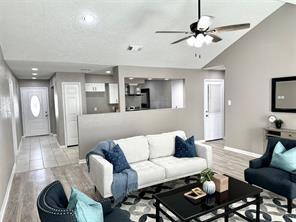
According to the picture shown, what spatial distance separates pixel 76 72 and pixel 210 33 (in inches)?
200

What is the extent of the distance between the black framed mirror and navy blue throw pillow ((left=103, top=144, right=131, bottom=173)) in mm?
3693

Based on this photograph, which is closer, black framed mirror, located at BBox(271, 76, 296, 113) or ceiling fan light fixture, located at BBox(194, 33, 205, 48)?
ceiling fan light fixture, located at BBox(194, 33, 205, 48)

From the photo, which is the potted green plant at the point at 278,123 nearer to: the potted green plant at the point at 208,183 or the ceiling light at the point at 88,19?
the potted green plant at the point at 208,183

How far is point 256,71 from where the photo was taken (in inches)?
204

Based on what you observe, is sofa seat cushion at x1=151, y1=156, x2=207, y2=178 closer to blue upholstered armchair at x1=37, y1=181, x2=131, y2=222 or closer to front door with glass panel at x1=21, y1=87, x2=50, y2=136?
blue upholstered armchair at x1=37, y1=181, x2=131, y2=222

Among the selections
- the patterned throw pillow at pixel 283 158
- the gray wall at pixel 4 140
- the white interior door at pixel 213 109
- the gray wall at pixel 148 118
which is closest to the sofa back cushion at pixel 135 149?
the gray wall at pixel 148 118

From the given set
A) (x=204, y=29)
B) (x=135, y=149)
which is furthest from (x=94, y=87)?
(x=204, y=29)

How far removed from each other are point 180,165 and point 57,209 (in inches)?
90.9

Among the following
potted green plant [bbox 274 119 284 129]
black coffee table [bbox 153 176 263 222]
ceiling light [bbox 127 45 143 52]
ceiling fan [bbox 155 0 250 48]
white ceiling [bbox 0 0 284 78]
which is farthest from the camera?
ceiling light [bbox 127 45 143 52]

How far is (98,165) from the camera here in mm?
3025

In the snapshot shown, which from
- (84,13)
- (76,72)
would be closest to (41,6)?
(84,13)

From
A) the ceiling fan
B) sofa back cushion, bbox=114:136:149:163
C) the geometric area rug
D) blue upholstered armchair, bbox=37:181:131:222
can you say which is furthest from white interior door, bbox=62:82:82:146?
blue upholstered armchair, bbox=37:181:131:222

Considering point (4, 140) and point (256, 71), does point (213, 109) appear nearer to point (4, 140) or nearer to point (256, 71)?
point (256, 71)

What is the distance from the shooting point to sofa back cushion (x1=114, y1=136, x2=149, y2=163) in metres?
3.62
